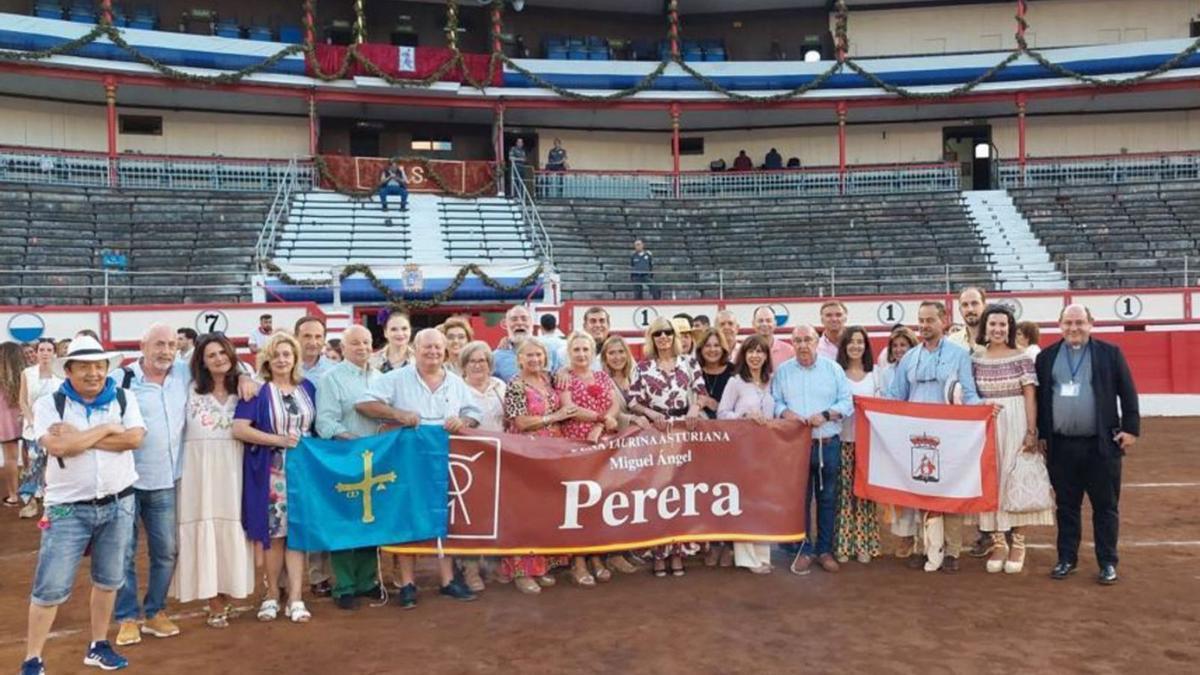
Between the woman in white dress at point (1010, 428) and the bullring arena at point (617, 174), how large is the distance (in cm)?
36

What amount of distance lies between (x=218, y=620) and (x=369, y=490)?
1.21 meters

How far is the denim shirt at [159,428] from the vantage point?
5.00 meters

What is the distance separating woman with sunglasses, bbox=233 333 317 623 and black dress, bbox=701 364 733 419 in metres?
3.02

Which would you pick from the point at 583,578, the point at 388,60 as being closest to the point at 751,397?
the point at 583,578

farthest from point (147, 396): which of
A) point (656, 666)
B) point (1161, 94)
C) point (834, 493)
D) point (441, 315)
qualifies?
point (1161, 94)

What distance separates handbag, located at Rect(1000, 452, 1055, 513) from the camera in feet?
20.6

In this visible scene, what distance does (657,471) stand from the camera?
6.44 metres

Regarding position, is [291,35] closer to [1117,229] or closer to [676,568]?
[1117,229]

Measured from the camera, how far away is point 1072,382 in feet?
19.8

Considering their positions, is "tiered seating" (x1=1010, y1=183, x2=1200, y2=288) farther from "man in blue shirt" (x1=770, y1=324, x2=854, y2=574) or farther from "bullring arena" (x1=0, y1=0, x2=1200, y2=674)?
"man in blue shirt" (x1=770, y1=324, x2=854, y2=574)

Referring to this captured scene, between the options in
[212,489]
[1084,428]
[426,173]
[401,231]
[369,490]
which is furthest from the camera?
[426,173]

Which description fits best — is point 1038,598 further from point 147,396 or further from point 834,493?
point 147,396

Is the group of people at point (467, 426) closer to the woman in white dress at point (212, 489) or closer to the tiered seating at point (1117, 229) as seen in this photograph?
the woman in white dress at point (212, 489)

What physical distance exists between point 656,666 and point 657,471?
196 centimetres
